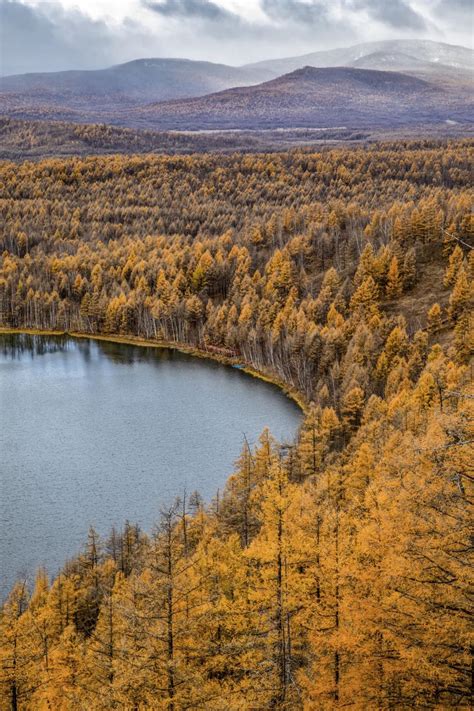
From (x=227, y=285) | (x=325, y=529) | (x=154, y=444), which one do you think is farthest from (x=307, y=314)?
(x=325, y=529)

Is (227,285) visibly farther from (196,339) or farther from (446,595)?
(446,595)

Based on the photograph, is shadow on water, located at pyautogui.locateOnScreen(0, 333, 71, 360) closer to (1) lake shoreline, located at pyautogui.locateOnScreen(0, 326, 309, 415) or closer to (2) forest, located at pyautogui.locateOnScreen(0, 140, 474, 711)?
(1) lake shoreline, located at pyautogui.locateOnScreen(0, 326, 309, 415)

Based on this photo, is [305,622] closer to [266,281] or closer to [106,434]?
[106,434]

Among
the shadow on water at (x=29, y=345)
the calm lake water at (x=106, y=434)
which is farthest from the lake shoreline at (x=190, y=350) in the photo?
the shadow on water at (x=29, y=345)

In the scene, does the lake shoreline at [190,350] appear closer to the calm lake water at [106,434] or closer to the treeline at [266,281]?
the treeline at [266,281]

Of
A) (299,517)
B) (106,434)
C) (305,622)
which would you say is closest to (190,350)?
(106,434)

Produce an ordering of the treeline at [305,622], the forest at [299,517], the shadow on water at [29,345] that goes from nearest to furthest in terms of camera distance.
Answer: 1. the treeline at [305,622]
2. the forest at [299,517]
3. the shadow on water at [29,345]

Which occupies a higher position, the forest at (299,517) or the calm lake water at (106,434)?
the forest at (299,517)
